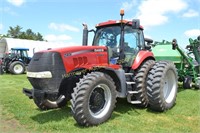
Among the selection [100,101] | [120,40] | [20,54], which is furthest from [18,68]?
[100,101]

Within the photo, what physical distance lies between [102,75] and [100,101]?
1.94ft

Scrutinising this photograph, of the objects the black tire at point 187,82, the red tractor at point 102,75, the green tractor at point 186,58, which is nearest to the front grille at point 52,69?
the red tractor at point 102,75

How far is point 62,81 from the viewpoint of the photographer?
17.0 feet

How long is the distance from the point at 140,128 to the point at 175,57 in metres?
6.52

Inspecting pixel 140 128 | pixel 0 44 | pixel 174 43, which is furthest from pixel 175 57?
pixel 0 44

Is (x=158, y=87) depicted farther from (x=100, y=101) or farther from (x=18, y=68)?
(x=18, y=68)

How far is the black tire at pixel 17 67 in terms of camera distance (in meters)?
18.7

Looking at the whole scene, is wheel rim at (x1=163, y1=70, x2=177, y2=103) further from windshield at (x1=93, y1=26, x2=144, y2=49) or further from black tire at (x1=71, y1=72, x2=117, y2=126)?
black tire at (x1=71, y1=72, x2=117, y2=126)

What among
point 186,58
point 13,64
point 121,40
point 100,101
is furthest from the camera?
point 13,64

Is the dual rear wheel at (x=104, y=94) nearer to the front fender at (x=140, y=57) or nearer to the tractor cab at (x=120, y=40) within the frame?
the front fender at (x=140, y=57)

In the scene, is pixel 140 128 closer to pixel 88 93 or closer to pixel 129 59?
pixel 88 93

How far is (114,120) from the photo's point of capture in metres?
5.45

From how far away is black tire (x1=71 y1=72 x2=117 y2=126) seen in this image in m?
4.81

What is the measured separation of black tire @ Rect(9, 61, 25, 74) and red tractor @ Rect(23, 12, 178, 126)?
13178 mm
